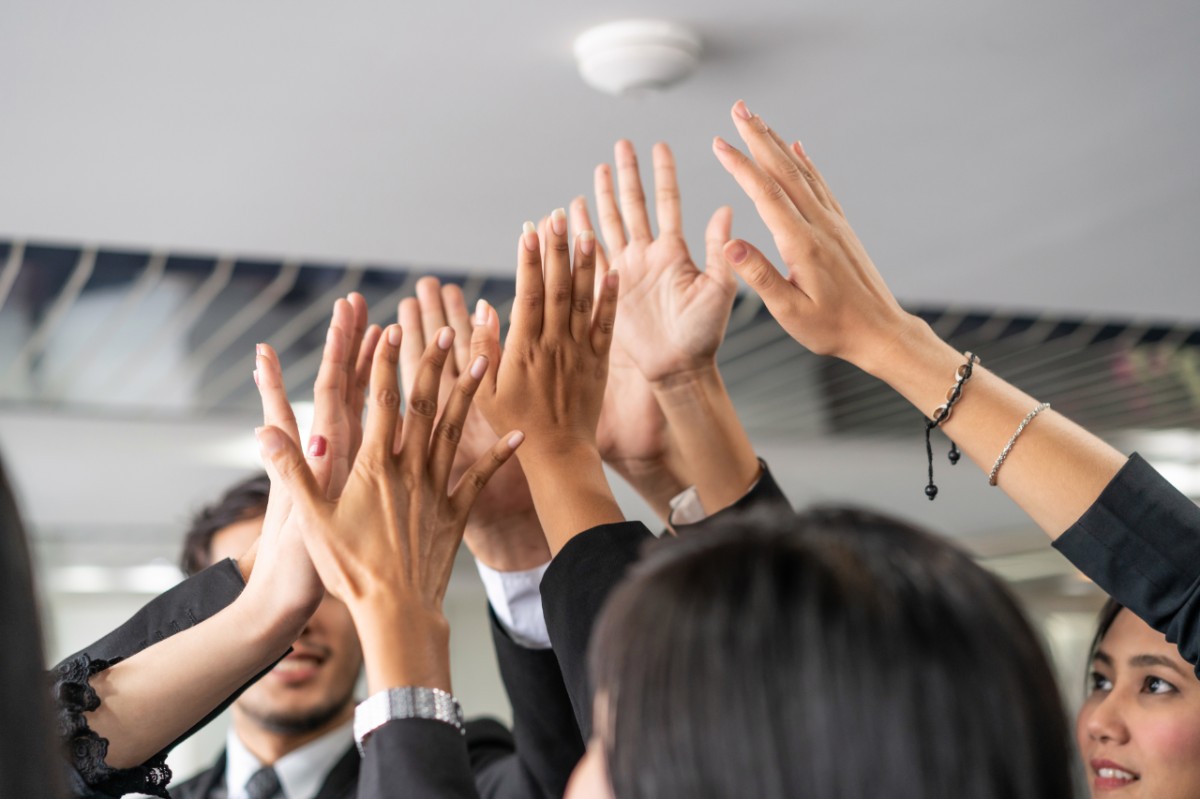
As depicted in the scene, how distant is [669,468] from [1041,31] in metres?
0.94

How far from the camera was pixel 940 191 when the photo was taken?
2.52m

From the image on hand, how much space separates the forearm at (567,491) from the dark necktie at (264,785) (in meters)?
1.16

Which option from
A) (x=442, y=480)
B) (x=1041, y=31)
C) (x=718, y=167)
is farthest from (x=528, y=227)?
(x=718, y=167)

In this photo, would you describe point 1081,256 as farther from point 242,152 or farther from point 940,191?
point 242,152

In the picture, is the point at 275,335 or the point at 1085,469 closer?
the point at 1085,469

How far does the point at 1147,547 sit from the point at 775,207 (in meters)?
0.39

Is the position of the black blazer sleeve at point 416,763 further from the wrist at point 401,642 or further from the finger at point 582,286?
the finger at point 582,286

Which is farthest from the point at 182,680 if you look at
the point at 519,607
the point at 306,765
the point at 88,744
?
the point at 306,765

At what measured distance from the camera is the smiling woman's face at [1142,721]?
1.72 metres

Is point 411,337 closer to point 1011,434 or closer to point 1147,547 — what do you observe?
point 1011,434

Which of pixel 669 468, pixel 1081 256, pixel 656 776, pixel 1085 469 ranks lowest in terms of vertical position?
pixel 656 776

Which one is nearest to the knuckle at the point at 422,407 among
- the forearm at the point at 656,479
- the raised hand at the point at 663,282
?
the raised hand at the point at 663,282

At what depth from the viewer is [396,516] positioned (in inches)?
37.0

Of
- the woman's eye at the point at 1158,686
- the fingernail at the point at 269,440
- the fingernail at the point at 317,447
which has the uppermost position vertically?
the fingernail at the point at 317,447
